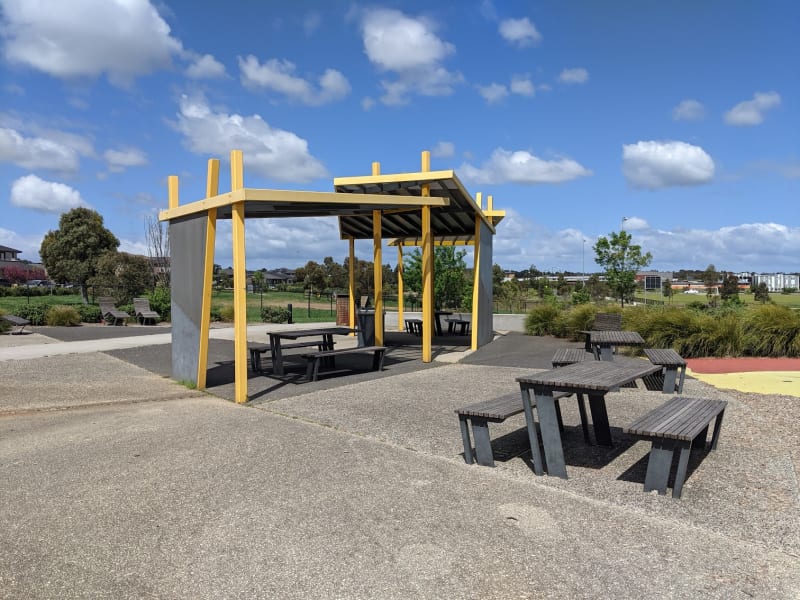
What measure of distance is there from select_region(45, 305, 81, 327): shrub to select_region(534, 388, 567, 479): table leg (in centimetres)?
1931

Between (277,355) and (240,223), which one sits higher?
(240,223)

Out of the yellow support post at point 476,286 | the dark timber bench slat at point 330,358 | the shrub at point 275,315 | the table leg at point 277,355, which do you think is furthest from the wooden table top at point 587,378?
the shrub at point 275,315

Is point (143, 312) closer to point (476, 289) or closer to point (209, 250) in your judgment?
point (476, 289)

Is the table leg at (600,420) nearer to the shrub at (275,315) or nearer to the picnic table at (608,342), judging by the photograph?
the picnic table at (608,342)

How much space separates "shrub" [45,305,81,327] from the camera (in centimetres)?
1948

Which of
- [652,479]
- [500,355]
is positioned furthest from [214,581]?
[500,355]

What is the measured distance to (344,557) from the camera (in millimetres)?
3057

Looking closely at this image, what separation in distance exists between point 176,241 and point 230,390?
230 cm

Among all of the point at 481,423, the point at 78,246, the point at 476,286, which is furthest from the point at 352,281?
the point at 78,246

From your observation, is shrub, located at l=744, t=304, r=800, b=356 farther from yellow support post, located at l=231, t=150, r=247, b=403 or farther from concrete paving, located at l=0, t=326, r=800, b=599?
yellow support post, located at l=231, t=150, r=247, b=403

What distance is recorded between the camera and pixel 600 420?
207 inches

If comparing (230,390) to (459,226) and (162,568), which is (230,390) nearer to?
(162,568)

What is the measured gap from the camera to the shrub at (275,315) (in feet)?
70.1

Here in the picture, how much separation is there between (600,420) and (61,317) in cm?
1914
